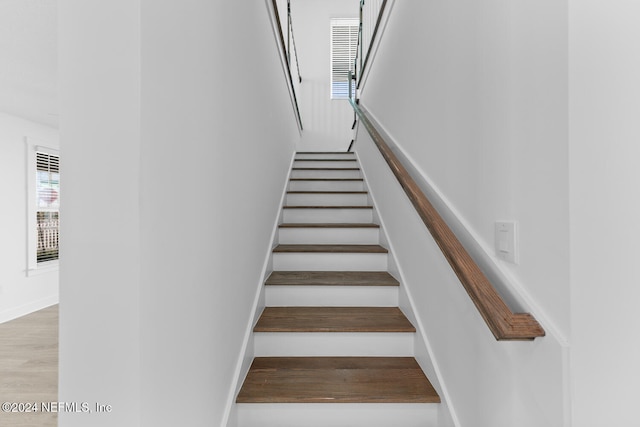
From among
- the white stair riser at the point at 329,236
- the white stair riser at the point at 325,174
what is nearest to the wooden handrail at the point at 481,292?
the white stair riser at the point at 329,236

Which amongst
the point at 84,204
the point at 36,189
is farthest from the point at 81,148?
the point at 36,189

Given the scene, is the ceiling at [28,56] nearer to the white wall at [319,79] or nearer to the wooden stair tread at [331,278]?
the wooden stair tread at [331,278]

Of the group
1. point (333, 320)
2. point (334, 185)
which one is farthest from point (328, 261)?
point (334, 185)

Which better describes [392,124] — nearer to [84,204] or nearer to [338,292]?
[338,292]

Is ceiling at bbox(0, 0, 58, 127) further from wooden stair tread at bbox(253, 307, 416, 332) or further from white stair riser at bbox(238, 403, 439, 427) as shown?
white stair riser at bbox(238, 403, 439, 427)

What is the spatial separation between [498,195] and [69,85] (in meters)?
1.10

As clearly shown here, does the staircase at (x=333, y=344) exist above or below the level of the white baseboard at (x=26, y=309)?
above

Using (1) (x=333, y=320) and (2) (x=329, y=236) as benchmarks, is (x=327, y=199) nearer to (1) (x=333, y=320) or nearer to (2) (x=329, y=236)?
→ (2) (x=329, y=236)

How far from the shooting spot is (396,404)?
4.42ft

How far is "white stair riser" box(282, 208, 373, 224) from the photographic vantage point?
285cm

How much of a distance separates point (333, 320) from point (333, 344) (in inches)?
5.0

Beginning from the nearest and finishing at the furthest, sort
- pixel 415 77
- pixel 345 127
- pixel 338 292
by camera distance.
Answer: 1. pixel 415 77
2. pixel 338 292
3. pixel 345 127

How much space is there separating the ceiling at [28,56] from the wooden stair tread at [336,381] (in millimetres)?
2622

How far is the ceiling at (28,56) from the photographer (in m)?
2.15
